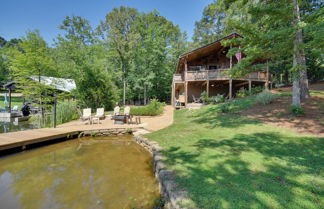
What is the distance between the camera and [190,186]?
105 inches

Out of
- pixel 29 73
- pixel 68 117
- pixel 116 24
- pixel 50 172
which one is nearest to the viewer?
pixel 50 172

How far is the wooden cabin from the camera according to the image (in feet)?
47.8

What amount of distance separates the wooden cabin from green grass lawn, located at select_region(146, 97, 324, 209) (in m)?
10.1

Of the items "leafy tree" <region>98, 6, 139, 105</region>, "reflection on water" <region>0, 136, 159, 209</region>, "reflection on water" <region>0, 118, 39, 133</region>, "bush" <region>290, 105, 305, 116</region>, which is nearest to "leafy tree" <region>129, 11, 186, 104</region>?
"leafy tree" <region>98, 6, 139, 105</region>

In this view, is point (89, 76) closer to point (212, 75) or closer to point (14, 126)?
point (14, 126)

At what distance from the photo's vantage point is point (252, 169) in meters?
3.09

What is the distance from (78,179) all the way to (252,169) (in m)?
4.23

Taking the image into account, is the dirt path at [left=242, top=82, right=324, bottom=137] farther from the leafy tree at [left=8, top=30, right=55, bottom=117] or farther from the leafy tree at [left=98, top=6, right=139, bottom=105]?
the leafy tree at [left=98, top=6, right=139, bottom=105]

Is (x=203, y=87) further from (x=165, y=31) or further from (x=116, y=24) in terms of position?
(x=116, y=24)

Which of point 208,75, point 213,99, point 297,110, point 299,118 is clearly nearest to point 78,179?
point 299,118

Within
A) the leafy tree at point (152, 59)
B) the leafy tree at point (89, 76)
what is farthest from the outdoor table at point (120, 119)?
the leafy tree at point (152, 59)

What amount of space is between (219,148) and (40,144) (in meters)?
7.41

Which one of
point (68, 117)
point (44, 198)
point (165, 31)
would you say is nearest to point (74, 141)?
point (44, 198)

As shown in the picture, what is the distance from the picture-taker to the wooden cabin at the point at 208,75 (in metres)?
14.6
